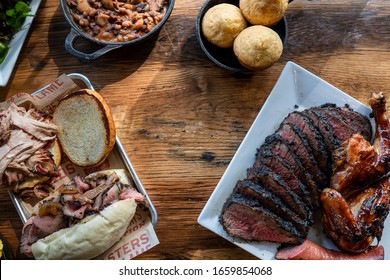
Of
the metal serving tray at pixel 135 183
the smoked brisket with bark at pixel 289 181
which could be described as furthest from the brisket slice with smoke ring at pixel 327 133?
the metal serving tray at pixel 135 183

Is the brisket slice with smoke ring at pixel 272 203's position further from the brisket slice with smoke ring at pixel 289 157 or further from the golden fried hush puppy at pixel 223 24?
the golden fried hush puppy at pixel 223 24


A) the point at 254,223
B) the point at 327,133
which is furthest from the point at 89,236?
the point at 327,133

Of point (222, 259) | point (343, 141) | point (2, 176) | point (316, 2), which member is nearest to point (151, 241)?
point (222, 259)

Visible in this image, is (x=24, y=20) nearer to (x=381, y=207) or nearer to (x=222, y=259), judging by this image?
(x=222, y=259)

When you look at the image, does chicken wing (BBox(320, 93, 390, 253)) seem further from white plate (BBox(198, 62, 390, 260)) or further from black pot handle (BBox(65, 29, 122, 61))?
black pot handle (BBox(65, 29, 122, 61))

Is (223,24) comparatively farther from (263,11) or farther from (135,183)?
(135,183)

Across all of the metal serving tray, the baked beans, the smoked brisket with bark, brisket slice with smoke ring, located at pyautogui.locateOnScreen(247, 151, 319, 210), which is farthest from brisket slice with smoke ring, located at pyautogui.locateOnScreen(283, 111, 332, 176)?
the baked beans
